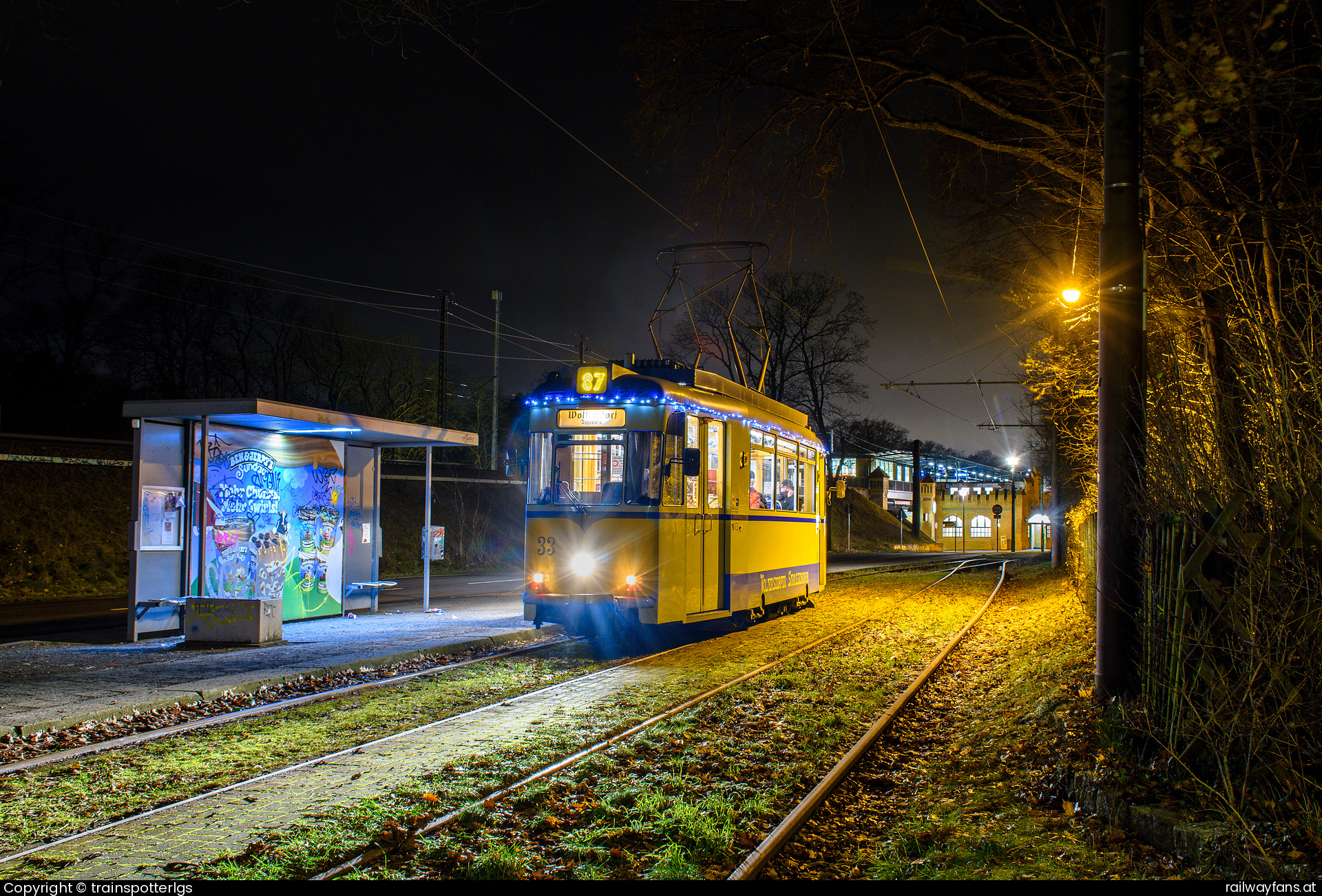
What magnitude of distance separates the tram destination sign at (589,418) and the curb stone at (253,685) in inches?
136

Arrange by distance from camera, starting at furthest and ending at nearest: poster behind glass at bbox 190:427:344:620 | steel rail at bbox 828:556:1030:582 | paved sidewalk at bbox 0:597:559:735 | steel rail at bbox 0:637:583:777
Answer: steel rail at bbox 828:556:1030:582, poster behind glass at bbox 190:427:344:620, paved sidewalk at bbox 0:597:559:735, steel rail at bbox 0:637:583:777

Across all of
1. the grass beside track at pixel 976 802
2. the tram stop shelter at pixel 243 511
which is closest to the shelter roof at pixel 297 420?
the tram stop shelter at pixel 243 511

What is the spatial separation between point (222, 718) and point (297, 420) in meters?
6.18

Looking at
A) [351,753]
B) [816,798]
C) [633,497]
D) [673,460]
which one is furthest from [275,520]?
[816,798]

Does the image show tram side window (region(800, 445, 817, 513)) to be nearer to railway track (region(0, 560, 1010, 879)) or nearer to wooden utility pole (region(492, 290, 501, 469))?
railway track (region(0, 560, 1010, 879))

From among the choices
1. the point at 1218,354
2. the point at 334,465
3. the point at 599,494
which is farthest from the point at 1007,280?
the point at 334,465

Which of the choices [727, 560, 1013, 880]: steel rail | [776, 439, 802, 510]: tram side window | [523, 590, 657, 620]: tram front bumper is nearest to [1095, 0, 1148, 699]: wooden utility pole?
[727, 560, 1013, 880]: steel rail

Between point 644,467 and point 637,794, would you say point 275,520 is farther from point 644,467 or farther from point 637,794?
point 637,794

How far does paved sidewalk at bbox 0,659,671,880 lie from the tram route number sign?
4366 mm

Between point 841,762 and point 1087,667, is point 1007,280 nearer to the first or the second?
point 1087,667

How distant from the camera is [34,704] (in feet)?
27.1

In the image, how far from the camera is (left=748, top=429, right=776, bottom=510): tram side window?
549 inches

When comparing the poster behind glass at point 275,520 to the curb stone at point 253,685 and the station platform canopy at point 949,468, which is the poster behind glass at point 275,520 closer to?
the curb stone at point 253,685

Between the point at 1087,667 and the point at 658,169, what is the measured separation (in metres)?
7.06
